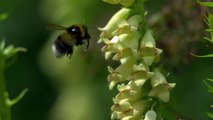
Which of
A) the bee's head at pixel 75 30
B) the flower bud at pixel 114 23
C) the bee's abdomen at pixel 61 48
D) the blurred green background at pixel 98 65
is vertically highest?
the flower bud at pixel 114 23

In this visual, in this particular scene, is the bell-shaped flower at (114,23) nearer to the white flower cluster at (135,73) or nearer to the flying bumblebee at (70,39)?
the white flower cluster at (135,73)

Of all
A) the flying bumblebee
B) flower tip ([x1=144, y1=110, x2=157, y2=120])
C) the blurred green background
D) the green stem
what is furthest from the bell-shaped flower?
the blurred green background

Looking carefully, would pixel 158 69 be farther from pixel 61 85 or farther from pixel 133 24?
pixel 61 85

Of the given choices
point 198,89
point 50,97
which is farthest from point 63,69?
point 50,97

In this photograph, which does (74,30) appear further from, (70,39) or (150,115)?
(150,115)

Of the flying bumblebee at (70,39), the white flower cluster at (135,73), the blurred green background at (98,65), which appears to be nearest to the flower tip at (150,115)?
the white flower cluster at (135,73)

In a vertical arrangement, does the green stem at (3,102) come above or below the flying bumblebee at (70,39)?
above

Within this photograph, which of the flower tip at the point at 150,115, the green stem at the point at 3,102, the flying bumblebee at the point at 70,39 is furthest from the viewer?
the flying bumblebee at the point at 70,39

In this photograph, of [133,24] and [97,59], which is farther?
[97,59]

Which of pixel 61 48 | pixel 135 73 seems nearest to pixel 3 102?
pixel 135 73
